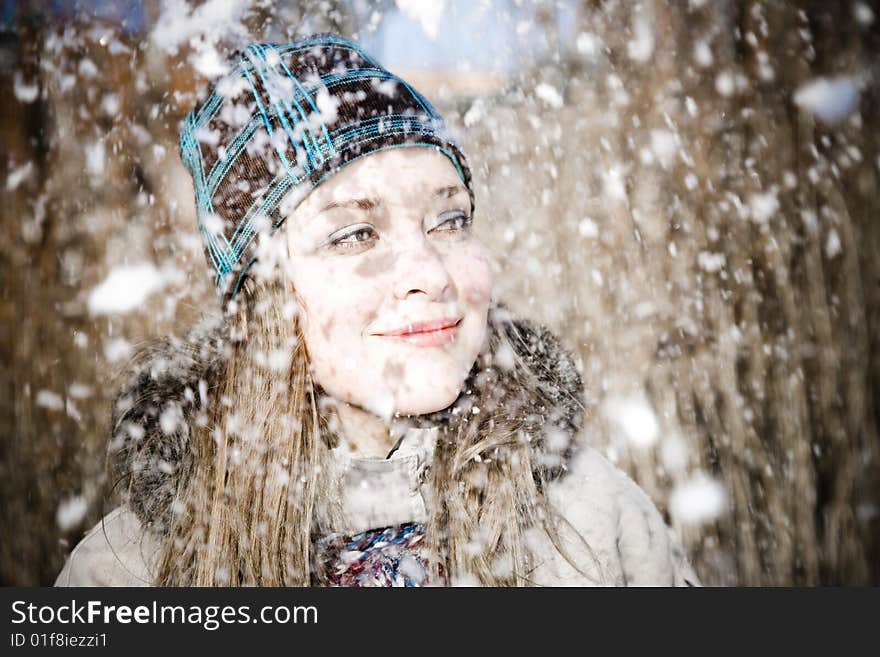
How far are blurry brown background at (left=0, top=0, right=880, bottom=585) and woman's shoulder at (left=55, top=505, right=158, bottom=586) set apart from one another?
0.64 m

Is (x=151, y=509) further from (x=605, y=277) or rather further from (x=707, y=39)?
(x=707, y=39)

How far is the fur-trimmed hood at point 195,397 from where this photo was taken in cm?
85

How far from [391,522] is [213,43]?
4.09 feet

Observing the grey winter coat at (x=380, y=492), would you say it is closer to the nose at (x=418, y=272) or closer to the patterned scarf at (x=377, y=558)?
the patterned scarf at (x=377, y=558)

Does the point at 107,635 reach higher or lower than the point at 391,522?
lower

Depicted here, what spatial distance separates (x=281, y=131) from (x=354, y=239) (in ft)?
0.64

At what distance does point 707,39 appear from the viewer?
147 centimetres

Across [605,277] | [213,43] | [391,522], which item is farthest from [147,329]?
[605,277]

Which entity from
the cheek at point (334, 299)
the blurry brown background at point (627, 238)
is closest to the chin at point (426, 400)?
the cheek at point (334, 299)

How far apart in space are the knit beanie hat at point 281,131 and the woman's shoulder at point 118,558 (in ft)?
1.34

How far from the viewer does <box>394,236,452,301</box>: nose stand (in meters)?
0.75

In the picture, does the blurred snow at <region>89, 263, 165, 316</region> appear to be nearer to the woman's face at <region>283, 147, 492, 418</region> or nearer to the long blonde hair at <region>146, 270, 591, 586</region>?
the long blonde hair at <region>146, 270, 591, 586</region>

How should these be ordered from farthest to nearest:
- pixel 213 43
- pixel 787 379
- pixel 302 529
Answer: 1. pixel 787 379
2. pixel 213 43
3. pixel 302 529

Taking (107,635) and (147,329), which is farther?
(147,329)
